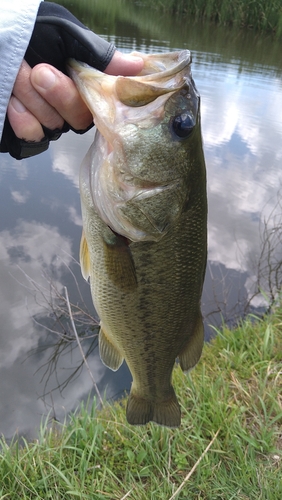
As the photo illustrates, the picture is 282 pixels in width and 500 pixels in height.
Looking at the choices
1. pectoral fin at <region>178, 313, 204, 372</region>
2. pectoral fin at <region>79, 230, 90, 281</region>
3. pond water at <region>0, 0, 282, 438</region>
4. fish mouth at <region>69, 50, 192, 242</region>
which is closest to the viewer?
fish mouth at <region>69, 50, 192, 242</region>

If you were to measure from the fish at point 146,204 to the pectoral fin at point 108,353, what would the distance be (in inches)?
2.1

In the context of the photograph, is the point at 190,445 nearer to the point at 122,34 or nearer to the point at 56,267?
the point at 56,267

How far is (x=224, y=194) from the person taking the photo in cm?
727

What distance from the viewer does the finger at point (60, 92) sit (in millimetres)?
1344

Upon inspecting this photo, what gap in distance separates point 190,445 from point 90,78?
2.36 metres

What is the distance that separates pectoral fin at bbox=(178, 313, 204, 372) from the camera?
195 cm

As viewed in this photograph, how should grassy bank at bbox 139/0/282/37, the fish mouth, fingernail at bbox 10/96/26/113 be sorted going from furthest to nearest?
grassy bank at bbox 139/0/282/37 < fingernail at bbox 10/96/26/113 < the fish mouth

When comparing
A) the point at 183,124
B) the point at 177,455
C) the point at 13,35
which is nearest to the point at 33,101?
the point at 13,35

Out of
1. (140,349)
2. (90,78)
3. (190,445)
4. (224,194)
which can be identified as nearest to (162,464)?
(190,445)

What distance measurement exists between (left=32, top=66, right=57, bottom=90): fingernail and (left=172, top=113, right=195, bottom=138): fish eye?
1.43 feet

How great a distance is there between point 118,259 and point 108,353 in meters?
0.62

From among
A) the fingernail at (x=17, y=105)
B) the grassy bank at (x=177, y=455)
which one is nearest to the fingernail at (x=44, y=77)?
the fingernail at (x=17, y=105)

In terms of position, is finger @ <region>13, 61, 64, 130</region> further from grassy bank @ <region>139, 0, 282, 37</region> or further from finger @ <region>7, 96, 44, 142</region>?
grassy bank @ <region>139, 0, 282, 37</region>

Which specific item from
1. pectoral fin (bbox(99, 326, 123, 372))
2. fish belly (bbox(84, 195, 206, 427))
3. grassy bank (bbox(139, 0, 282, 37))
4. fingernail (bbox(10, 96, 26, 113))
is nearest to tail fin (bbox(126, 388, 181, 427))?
fish belly (bbox(84, 195, 206, 427))
